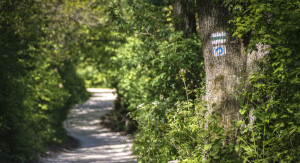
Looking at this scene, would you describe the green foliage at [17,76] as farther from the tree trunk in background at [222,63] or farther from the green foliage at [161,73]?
the tree trunk in background at [222,63]

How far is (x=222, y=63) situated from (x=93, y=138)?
2002cm

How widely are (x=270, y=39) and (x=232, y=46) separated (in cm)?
70

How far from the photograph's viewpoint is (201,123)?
5.02 meters

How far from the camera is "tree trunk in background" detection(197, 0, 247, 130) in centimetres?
487

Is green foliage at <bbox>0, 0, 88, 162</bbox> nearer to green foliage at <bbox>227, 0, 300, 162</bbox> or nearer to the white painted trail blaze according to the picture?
the white painted trail blaze

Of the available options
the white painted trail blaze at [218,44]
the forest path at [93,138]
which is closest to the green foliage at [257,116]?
the white painted trail blaze at [218,44]

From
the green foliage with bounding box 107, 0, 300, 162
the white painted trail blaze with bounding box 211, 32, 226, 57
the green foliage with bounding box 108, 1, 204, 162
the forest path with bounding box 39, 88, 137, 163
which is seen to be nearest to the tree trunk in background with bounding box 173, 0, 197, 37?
the green foliage with bounding box 108, 1, 204, 162

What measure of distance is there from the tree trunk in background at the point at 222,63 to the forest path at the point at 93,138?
6.82 metres

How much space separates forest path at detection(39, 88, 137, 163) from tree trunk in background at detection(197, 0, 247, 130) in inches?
268

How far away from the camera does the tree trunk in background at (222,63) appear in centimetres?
487

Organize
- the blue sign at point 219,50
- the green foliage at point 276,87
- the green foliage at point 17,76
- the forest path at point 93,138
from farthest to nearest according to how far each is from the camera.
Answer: the forest path at point 93,138 < the green foliage at point 17,76 < the blue sign at point 219,50 < the green foliage at point 276,87

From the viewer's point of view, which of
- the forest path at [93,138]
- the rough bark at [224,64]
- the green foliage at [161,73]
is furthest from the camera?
the forest path at [93,138]

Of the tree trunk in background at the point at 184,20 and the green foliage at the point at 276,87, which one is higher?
the tree trunk in background at the point at 184,20

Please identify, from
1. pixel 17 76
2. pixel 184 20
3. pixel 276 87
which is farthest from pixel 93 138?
pixel 276 87
